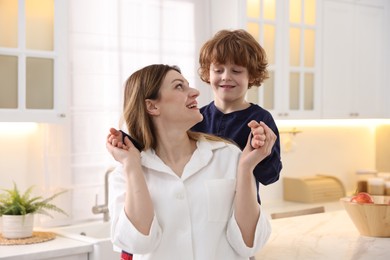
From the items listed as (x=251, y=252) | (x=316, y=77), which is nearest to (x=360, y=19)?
(x=316, y=77)

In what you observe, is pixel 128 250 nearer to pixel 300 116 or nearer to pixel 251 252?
pixel 251 252

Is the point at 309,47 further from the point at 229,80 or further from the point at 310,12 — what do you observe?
the point at 229,80

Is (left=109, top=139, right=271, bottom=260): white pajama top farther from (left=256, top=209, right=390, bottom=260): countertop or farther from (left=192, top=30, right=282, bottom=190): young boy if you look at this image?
(left=256, top=209, right=390, bottom=260): countertop

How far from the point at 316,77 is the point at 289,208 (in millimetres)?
893

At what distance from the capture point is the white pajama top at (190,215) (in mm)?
1874

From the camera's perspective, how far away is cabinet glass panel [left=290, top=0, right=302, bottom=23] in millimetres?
4457

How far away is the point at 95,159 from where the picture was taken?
3.87 m

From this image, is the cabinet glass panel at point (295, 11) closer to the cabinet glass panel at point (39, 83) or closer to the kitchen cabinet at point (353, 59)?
the kitchen cabinet at point (353, 59)

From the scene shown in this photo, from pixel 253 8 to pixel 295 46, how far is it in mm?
439

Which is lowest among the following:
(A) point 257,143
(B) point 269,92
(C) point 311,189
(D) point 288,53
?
(C) point 311,189

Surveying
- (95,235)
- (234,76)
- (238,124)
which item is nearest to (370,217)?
(238,124)

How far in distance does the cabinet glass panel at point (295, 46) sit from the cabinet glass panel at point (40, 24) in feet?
5.63

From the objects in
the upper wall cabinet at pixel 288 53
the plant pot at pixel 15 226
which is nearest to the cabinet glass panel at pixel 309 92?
the upper wall cabinet at pixel 288 53

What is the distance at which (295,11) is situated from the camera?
14.7 feet
